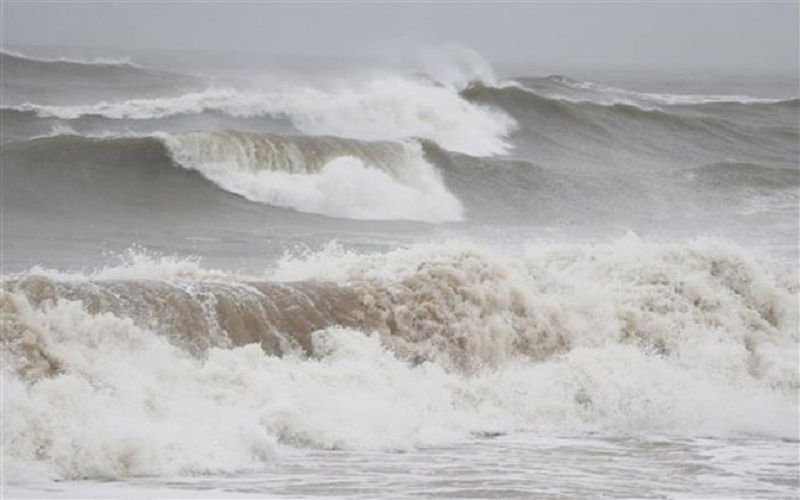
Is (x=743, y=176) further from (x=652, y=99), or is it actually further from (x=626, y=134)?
(x=652, y=99)

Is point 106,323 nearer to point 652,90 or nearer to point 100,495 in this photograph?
point 100,495

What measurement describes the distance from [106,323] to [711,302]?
18.9ft

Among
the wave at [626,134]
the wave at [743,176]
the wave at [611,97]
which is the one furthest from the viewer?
the wave at [611,97]

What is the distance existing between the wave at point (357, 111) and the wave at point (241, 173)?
3895 millimetres

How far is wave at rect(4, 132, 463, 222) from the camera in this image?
730 inches

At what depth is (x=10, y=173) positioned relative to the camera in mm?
18812

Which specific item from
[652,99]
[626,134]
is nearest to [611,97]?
[652,99]

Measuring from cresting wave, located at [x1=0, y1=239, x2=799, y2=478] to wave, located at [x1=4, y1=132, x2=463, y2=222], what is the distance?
7.36 metres

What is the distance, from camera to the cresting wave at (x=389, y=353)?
7.14 metres

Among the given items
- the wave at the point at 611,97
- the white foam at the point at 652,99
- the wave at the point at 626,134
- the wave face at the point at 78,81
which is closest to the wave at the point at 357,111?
the wave at the point at 626,134

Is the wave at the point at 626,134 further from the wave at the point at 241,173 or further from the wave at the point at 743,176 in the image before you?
the wave at the point at 241,173

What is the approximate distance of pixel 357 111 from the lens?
26.1 meters

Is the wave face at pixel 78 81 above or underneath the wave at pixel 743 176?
above

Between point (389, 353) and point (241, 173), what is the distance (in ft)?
35.7
